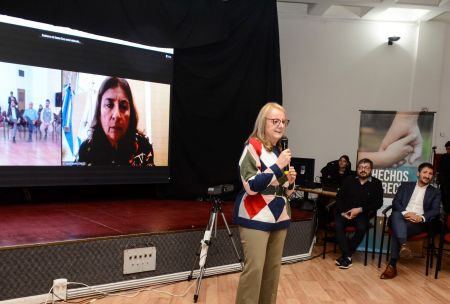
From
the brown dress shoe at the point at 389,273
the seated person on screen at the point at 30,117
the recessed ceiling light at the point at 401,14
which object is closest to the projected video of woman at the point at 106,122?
the seated person on screen at the point at 30,117

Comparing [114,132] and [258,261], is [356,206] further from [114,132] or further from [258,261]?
[114,132]

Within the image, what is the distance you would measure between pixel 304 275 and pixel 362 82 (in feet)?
12.3

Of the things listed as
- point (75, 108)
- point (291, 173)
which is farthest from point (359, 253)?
point (75, 108)

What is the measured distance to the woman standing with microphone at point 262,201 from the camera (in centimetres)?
202

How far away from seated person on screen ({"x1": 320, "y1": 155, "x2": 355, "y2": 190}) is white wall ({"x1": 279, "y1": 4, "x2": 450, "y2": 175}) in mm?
715

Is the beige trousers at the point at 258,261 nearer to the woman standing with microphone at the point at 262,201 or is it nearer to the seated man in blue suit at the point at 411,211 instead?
the woman standing with microphone at the point at 262,201

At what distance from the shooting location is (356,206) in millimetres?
3982

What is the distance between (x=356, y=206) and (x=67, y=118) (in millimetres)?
3202

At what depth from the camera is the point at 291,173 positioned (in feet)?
6.81

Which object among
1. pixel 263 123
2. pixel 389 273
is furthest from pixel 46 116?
pixel 389 273

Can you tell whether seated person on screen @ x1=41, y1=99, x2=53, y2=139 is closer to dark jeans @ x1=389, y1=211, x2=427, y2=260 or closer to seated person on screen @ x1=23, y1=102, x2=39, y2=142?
seated person on screen @ x1=23, y1=102, x2=39, y2=142

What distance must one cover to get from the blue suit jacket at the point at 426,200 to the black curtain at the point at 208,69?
208 centimetres

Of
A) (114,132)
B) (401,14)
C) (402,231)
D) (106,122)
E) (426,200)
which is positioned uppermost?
(401,14)

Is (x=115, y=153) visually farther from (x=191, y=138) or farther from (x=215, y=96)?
(x=215, y=96)
